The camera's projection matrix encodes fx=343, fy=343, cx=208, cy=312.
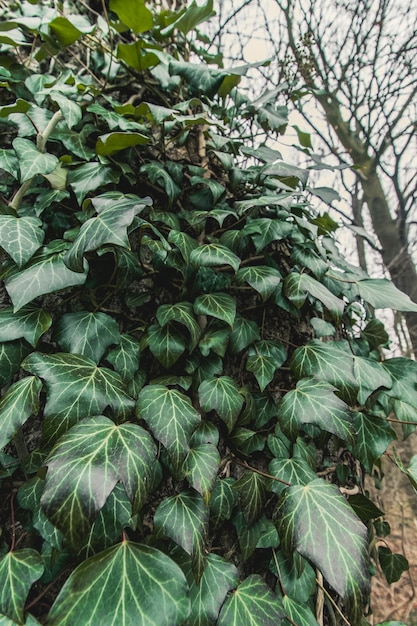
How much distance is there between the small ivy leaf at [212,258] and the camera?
74cm

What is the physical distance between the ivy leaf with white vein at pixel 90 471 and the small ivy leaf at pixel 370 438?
550 millimetres

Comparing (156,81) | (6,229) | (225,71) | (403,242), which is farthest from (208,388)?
(403,242)

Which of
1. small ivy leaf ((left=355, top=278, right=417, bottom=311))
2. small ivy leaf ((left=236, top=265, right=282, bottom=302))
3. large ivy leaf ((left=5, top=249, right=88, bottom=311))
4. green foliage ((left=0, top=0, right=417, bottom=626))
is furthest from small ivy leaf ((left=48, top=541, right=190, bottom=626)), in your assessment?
small ivy leaf ((left=355, top=278, right=417, bottom=311))

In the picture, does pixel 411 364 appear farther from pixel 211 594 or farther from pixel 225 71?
pixel 225 71

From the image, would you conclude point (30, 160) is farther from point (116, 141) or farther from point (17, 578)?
point (17, 578)

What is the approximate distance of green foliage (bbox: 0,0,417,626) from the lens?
49cm

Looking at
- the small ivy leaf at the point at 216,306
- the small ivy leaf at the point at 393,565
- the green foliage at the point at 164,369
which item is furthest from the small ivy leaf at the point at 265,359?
the small ivy leaf at the point at 393,565

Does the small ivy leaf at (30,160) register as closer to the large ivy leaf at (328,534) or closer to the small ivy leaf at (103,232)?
the small ivy leaf at (103,232)

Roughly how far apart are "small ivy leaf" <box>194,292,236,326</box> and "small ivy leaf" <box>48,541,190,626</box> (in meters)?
0.44

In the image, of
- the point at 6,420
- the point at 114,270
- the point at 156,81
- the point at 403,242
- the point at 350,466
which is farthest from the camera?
the point at 403,242

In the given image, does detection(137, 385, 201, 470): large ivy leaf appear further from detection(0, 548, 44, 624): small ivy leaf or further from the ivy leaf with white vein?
detection(0, 548, 44, 624): small ivy leaf

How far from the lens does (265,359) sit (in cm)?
83

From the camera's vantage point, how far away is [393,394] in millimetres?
902

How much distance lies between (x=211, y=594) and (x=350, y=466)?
622 millimetres
